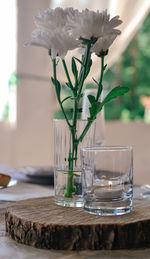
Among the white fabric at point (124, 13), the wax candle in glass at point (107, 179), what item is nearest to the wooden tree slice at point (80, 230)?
the wax candle in glass at point (107, 179)

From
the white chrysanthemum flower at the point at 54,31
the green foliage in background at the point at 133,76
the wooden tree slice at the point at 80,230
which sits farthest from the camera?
the green foliage in background at the point at 133,76

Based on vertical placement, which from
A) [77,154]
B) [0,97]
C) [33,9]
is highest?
[33,9]

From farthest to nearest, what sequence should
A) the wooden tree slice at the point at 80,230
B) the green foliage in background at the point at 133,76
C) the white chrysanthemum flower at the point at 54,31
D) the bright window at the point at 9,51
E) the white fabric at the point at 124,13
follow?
the green foliage in background at the point at 133,76 → the bright window at the point at 9,51 → the white fabric at the point at 124,13 → the white chrysanthemum flower at the point at 54,31 → the wooden tree slice at the point at 80,230

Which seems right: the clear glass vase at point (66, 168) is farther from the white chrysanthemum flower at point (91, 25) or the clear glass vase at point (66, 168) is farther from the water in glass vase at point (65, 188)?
the white chrysanthemum flower at point (91, 25)

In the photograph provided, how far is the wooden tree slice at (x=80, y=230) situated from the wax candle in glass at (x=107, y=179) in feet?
0.07

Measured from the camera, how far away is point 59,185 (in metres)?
0.78

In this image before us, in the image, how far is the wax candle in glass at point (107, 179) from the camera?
26.3 inches

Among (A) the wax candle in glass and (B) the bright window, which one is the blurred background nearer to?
(B) the bright window

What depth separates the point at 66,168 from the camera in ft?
2.54

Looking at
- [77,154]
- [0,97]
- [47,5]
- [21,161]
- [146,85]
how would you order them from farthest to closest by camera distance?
1. [146,85]
2. [0,97]
3. [21,161]
4. [47,5]
5. [77,154]

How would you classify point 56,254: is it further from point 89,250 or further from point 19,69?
point 19,69

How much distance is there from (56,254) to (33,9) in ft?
9.26

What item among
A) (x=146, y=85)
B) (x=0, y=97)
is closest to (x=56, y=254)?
(x=0, y=97)

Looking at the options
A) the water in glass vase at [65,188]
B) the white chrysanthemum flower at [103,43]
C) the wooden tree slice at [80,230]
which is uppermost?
the white chrysanthemum flower at [103,43]
